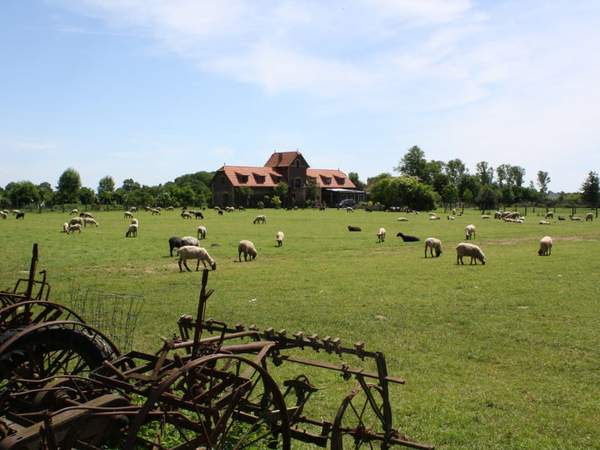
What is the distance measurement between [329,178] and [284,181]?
1388cm

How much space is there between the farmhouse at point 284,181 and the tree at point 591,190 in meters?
49.0

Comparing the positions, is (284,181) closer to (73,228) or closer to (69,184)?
(69,184)

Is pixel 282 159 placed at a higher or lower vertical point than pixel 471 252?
higher

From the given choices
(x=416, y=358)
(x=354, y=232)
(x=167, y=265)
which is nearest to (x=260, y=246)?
(x=167, y=265)

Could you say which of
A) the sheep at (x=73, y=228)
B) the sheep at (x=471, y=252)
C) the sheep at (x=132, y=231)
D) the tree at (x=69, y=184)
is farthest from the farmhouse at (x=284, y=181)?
the sheep at (x=471, y=252)

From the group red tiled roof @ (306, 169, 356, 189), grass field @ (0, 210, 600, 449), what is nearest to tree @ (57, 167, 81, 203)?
red tiled roof @ (306, 169, 356, 189)

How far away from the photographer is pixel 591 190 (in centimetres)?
9931

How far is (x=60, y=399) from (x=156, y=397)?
1591 millimetres

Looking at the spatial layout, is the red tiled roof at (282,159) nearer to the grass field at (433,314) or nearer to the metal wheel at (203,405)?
the grass field at (433,314)

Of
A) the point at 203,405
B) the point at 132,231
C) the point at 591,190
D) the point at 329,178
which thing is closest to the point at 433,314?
the point at 203,405

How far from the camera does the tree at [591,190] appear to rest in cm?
9894

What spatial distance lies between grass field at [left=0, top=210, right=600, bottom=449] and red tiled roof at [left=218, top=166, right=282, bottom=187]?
8137 centimetres

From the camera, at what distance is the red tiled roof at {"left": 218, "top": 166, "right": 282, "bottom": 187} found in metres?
112

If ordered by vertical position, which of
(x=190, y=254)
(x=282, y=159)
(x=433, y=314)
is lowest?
(x=433, y=314)
